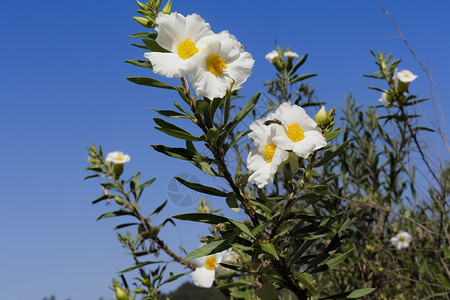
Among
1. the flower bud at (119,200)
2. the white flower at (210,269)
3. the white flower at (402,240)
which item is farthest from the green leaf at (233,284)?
the white flower at (402,240)

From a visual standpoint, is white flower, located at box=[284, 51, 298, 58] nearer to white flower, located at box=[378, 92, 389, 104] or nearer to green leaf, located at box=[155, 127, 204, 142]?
white flower, located at box=[378, 92, 389, 104]

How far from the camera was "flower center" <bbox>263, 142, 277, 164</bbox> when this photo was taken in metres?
1.21

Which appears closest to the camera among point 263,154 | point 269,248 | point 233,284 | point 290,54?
point 269,248

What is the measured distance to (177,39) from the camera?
1.18 metres

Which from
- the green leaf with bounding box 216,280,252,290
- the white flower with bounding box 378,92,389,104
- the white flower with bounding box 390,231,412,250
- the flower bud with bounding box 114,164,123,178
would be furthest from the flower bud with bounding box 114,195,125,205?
the white flower with bounding box 390,231,412,250

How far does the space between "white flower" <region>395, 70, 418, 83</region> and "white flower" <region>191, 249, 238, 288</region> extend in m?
1.79

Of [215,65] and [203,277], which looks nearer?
[215,65]

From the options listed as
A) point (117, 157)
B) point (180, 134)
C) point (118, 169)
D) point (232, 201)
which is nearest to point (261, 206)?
point (232, 201)

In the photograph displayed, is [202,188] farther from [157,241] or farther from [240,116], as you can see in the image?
[157,241]

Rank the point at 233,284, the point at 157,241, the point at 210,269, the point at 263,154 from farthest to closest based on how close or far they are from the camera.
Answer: the point at 157,241 → the point at 210,269 → the point at 233,284 → the point at 263,154

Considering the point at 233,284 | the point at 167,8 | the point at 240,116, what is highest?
the point at 167,8

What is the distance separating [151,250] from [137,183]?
47 centimetres

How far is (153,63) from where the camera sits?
3.66 ft

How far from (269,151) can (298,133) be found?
92 mm
